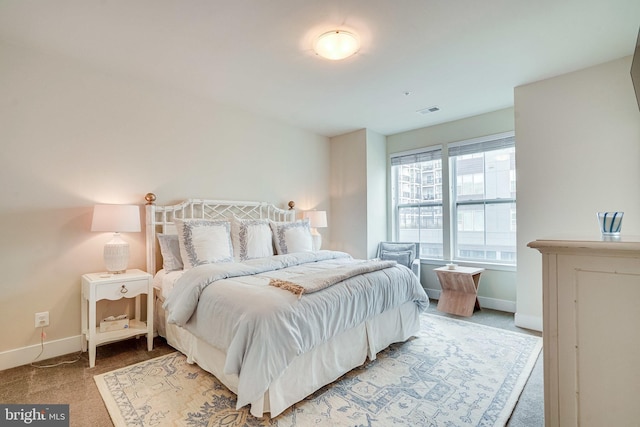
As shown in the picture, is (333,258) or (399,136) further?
(399,136)

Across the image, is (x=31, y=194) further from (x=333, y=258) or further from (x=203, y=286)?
(x=333, y=258)

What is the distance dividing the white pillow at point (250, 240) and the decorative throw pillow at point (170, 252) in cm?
55

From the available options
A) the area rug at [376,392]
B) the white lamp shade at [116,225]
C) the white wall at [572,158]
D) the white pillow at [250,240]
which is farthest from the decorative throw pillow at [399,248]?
the white lamp shade at [116,225]

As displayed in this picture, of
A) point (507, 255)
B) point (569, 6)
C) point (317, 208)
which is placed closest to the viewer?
point (569, 6)

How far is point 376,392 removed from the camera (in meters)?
2.06

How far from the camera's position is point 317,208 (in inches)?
194

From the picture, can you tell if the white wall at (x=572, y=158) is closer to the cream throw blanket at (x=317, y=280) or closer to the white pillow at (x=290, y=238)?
the cream throw blanket at (x=317, y=280)

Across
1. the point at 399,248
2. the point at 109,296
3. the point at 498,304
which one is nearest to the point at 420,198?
the point at 399,248

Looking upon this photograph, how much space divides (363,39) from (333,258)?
2.12 m

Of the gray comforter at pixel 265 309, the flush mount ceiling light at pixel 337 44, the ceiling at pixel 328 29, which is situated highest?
the ceiling at pixel 328 29

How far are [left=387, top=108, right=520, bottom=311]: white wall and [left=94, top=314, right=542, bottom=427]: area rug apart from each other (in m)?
1.20

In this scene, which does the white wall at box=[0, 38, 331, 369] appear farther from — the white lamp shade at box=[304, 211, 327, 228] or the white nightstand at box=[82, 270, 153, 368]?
the white lamp shade at box=[304, 211, 327, 228]

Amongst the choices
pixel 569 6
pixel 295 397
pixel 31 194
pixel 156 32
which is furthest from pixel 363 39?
pixel 31 194

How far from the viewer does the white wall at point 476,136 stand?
388 cm
